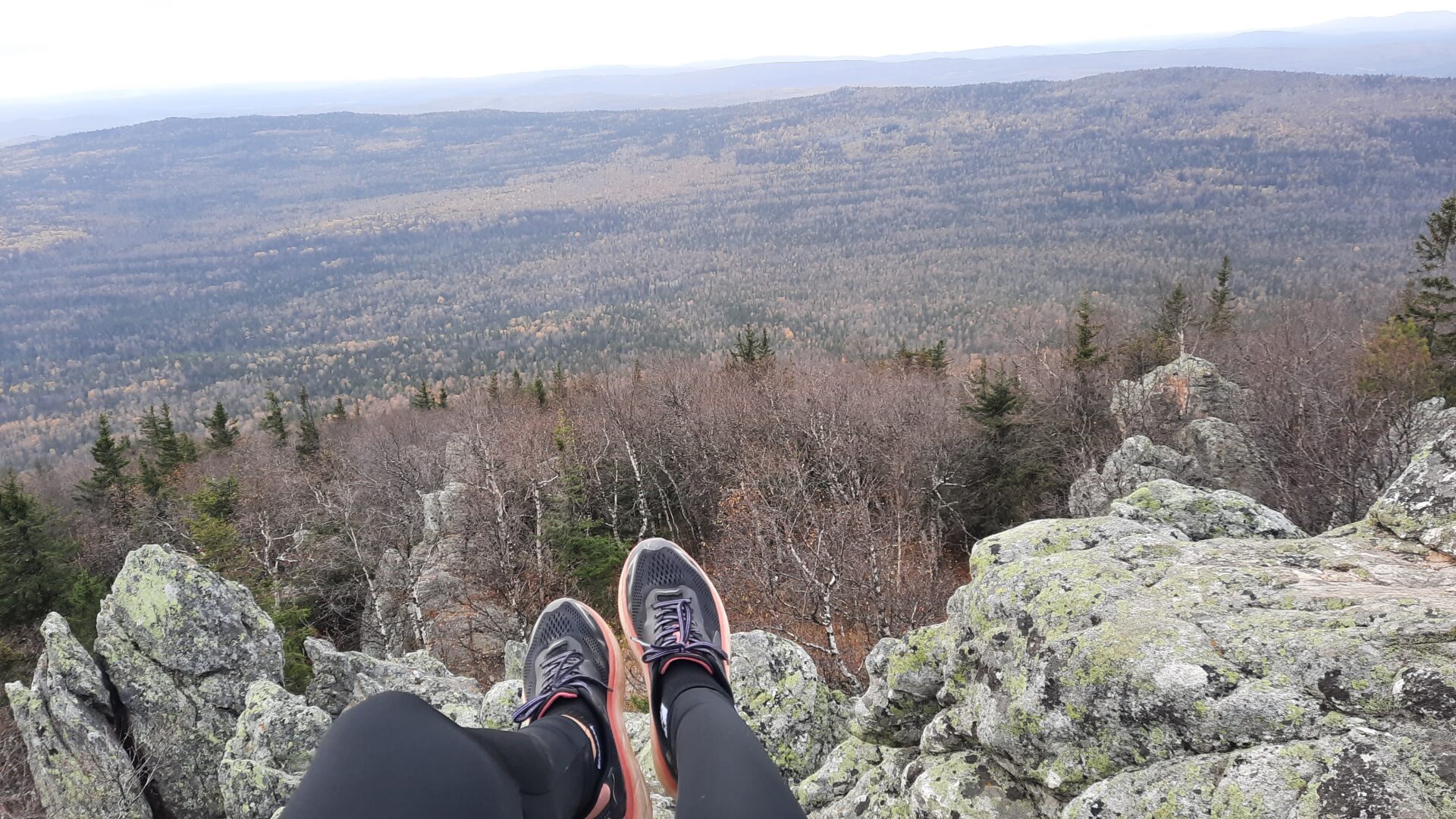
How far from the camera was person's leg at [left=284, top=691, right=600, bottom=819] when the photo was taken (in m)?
2.60

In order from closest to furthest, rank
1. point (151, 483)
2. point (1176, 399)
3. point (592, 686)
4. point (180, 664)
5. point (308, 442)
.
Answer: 1. point (592, 686)
2. point (180, 664)
3. point (1176, 399)
4. point (151, 483)
5. point (308, 442)

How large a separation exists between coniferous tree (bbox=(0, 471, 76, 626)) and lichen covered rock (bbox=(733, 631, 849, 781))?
2469 centimetres

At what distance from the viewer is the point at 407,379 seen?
451 feet

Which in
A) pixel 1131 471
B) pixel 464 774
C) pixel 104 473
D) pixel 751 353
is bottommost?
pixel 104 473

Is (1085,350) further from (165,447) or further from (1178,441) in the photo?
(165,447)

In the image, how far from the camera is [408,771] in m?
2.73

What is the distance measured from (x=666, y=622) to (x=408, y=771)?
3034 millimetres

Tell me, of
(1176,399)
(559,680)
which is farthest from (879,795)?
(1176,399)

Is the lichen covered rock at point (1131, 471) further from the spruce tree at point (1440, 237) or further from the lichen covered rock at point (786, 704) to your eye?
the spruce tree at point (1440, 237)

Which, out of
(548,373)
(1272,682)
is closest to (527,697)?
(1272,682)

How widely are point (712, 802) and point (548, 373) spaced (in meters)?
128

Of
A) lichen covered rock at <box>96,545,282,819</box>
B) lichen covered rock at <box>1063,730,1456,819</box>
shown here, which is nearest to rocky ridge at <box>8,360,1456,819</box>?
lichen covered rock at <box>1063,730,1456,819</box>

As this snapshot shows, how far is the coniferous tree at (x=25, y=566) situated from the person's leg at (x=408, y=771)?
26.2m

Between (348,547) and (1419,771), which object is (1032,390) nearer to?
(348,547)
